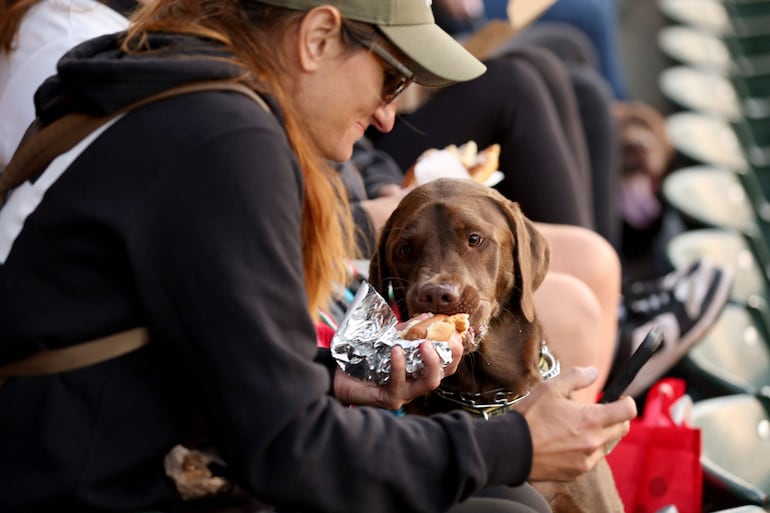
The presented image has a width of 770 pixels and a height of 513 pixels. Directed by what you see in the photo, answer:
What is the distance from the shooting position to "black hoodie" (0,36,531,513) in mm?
1369

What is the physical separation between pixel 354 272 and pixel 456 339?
2.01 feet

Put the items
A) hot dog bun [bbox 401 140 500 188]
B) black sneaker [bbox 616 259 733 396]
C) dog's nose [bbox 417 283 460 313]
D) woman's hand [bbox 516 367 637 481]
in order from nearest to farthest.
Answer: woman's hand [bbox 516 367 637 481], dog's nose [bbox 417 283 460 313], hot dog bun [bbox 401 140 500 188], black sneaker [bbox 616 259 733 396]

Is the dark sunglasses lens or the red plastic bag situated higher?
the dark sunglasses lens

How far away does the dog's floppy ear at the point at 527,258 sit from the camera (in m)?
1.98

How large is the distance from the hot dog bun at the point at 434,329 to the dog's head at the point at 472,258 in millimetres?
100

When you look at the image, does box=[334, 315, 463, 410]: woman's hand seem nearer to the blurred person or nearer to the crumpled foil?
the crumpled foil

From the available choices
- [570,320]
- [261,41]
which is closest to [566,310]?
[570,320]

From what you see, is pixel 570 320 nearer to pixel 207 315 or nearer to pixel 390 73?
pixel 390 73

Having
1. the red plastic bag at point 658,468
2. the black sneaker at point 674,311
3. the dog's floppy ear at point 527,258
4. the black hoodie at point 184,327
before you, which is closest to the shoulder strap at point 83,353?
the black hoodie at point 184,327

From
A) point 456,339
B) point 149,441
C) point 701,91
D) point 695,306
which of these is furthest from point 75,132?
point 701,91

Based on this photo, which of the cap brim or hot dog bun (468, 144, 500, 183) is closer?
the cap brim

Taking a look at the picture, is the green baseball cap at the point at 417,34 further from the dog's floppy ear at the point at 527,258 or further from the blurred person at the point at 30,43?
the blurred person at the point at 30,43

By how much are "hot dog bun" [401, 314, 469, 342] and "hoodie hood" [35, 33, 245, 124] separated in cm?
47

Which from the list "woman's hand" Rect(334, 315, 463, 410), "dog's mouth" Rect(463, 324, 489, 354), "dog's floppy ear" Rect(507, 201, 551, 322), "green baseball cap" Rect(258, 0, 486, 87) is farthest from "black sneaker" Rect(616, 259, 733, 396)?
"green baseball cap" Rect(258, 0, 486, 87)
